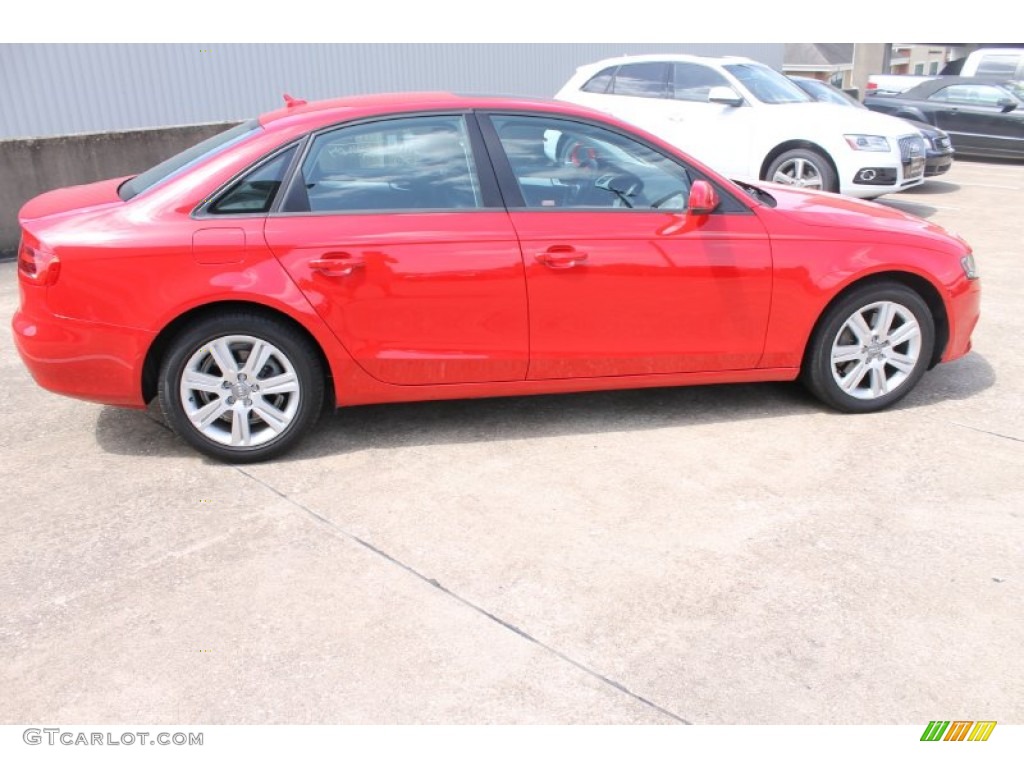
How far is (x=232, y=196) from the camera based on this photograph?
4250mm

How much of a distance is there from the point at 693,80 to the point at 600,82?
3.46 feet

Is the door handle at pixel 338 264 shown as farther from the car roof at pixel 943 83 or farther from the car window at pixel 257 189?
the car roof at pixel 943 83

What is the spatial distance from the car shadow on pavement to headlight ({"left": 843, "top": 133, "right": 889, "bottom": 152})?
487cm

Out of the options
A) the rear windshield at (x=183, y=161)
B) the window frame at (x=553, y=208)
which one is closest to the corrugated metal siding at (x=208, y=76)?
the rear windshield at (x=183, y=161)

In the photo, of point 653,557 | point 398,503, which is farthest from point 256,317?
point 653,557

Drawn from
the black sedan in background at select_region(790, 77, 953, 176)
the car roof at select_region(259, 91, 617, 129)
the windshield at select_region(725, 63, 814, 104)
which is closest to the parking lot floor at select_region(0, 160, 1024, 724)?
the car roof at select_region(259, 91, 617, 129)

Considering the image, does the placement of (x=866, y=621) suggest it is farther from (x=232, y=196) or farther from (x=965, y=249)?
(x=232, y=196)

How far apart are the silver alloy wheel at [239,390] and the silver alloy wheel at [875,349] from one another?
2650 mm

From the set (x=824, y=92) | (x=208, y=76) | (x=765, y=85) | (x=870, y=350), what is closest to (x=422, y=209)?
(x=870, y=350)

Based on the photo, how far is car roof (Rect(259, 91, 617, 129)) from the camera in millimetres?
4383

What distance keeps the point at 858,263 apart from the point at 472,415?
203 centimetres

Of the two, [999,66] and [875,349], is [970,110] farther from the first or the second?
[875,349]

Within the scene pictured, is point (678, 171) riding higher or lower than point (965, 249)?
higher

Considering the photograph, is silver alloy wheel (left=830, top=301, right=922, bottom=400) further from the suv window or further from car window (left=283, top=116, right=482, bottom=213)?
the suv window
